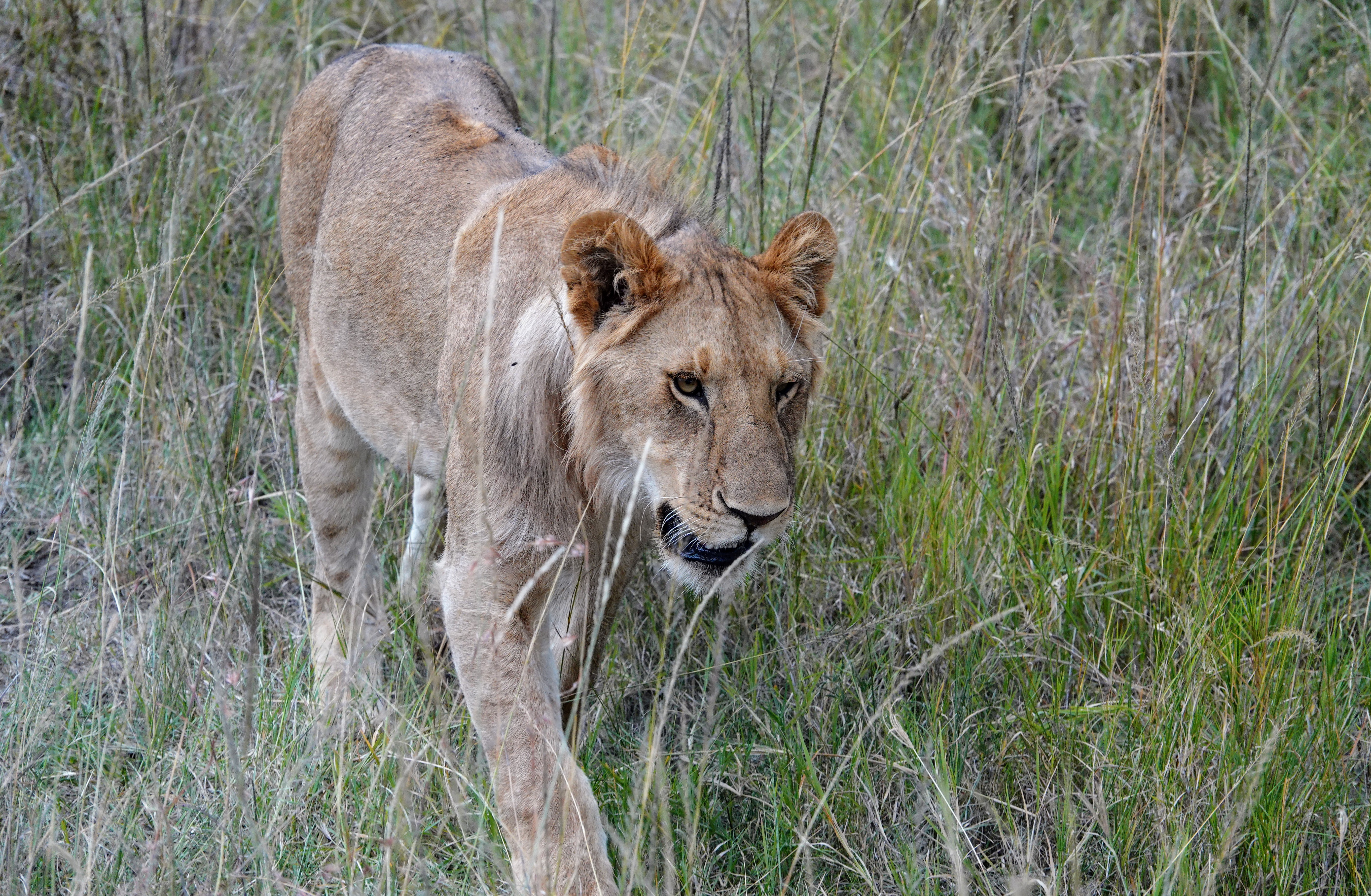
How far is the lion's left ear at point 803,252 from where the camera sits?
303 cm

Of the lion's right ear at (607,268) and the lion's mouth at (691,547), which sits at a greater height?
the lion's right ear at (607,268)

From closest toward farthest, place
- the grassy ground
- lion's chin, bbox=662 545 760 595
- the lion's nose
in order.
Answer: the lion's nose < lion's chin, bbox=662 545 760 595 < the grassy ground

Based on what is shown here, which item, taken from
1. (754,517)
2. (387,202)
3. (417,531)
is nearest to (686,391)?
(754,517)

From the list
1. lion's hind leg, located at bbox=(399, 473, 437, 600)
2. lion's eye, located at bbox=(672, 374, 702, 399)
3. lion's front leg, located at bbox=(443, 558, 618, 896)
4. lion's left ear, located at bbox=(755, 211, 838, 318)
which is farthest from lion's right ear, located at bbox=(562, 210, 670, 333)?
lion's hind leg, located at bbox=(399, 473, 437, 600)

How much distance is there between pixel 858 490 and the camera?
4.12m

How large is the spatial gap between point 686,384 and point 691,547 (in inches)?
13.2

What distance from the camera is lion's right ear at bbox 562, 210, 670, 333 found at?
2723mm

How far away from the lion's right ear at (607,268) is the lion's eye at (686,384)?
0.62 feet

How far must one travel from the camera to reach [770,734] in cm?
336

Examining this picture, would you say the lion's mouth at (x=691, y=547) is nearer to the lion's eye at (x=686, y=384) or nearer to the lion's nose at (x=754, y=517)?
the lion's nose at (x=754, y=517)

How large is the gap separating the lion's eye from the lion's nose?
10.0 inches

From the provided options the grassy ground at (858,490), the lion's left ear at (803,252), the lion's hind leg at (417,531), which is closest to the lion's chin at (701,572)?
the grassy ground at (858,490)

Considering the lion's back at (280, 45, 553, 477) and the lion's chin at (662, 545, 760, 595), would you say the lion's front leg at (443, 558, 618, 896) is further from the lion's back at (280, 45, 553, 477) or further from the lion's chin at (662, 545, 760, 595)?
the lion's back at (280, 45, 553, 477)

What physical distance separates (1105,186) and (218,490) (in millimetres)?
3559
